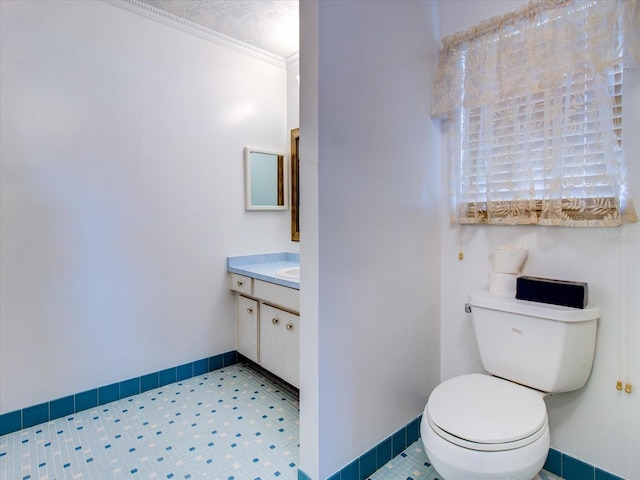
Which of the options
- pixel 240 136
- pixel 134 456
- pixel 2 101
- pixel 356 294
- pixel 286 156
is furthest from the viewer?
pixel 286 156

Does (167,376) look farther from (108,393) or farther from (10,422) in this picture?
(10,422)

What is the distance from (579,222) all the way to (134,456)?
221cm

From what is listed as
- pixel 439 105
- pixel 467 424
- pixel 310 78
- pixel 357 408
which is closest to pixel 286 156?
pixel 439 105

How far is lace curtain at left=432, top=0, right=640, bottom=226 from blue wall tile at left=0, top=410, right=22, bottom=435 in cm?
251

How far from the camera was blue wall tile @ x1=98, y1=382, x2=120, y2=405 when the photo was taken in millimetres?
2150

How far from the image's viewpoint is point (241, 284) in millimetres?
2578

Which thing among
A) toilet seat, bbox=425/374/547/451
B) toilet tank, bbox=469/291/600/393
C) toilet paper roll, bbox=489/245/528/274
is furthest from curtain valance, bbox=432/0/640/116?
toilet seat, bbox=425/374/547/451

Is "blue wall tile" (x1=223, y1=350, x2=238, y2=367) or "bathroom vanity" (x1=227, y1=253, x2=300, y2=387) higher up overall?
"bathroom vanity" (x1=227, y1=253, x2=300, y2=387)

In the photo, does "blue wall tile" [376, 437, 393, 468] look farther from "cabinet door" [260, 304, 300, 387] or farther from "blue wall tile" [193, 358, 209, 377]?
"blue wall tile" [193, 358, 209, 377]

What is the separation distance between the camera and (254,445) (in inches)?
70.4

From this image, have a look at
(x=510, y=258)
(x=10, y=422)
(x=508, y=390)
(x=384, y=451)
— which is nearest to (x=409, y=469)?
(x=384, y=451)

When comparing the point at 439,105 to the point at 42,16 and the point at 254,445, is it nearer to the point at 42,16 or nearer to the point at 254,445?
the point at 254,445

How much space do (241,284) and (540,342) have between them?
6.06 feet

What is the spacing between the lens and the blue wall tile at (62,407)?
1.99 meters
